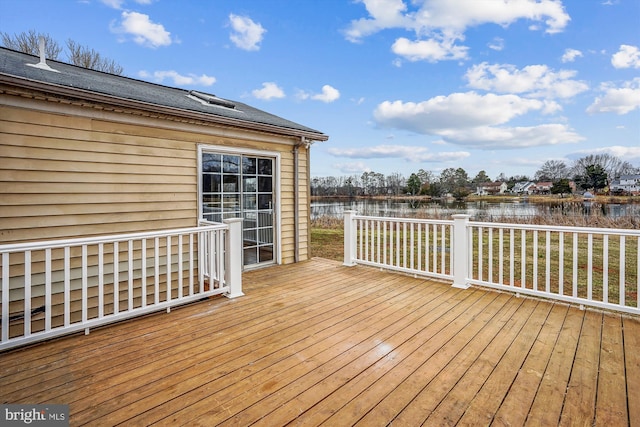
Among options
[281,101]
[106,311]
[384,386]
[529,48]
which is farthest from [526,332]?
[281,101]

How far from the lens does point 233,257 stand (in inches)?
136

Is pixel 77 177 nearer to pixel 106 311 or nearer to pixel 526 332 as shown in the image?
pixel 106 311

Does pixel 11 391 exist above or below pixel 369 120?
below

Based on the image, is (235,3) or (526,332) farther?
Result: (235,3)

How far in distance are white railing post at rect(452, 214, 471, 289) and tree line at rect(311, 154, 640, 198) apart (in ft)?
71.5

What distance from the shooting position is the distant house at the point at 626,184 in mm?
25913

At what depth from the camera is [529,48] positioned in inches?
391

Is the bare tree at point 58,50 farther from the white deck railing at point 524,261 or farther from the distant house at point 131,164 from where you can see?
the white deck railing at point 524,261

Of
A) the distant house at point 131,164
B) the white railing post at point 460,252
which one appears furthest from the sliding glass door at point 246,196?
the white railing post at point 460,252

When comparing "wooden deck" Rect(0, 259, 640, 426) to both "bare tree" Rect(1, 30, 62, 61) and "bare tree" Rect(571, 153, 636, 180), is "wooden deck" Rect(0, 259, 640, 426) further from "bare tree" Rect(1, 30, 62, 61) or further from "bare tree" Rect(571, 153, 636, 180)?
"bare tree" Rect(571, 153, 636, 180)

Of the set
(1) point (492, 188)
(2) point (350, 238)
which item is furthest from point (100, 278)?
(1) point (492, 188)

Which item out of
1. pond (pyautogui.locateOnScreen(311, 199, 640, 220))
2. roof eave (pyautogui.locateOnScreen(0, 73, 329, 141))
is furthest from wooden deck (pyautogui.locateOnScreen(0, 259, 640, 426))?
pond (pyautogui.locateOnScreen(311, 199, 640, 220))

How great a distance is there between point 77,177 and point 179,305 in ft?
5.86

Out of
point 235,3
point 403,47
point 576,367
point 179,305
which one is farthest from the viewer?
point 403,47
